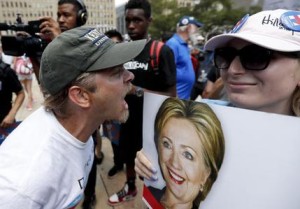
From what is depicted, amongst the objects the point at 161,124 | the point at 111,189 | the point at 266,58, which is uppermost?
the point at 266,58

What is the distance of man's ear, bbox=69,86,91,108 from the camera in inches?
49.8

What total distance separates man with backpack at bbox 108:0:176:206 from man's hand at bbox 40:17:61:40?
724 millimetres

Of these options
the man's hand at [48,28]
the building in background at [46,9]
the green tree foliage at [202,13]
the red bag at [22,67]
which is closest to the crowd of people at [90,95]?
the man's hand at [48,28]

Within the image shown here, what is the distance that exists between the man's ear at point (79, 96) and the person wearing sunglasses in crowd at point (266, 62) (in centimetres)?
72

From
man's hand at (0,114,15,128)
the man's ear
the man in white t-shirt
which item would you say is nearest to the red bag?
man's hand at (0,114,15,128)

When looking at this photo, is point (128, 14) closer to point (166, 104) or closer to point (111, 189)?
point (166, 104)

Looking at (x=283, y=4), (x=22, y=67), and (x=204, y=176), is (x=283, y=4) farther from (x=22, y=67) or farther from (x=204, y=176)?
(x=22, y=67)

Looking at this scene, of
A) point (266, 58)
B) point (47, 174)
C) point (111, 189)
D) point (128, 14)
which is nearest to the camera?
point (266, 58)

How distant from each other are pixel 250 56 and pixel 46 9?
74.2m

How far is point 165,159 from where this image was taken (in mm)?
1021

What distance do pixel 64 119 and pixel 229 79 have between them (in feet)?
2.83

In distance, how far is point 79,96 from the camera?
1287 mm

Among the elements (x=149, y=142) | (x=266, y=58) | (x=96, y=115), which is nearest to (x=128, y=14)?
(x=96, y=115)

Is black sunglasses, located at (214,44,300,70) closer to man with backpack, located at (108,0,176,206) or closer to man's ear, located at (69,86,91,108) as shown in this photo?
man's ear, located at (69,86,91,108)
